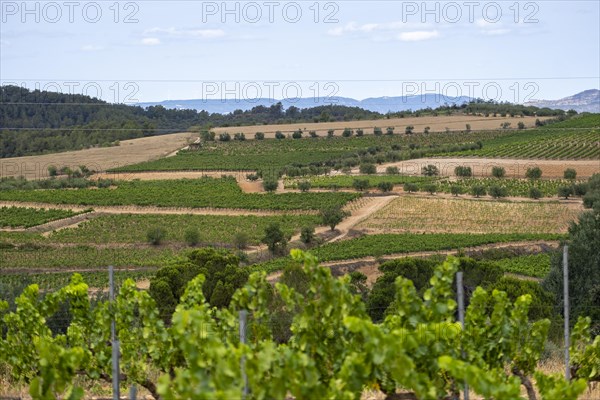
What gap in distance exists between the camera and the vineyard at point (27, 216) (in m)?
50.0

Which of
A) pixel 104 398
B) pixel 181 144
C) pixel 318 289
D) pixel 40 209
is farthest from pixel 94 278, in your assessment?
pixel 181 144

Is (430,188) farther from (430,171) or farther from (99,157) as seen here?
(99,157)

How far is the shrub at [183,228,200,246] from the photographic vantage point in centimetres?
4462

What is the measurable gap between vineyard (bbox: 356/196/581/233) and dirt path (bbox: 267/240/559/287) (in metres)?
4.16

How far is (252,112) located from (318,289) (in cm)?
14694

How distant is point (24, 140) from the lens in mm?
91938

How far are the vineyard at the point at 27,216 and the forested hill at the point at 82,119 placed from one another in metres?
21.1

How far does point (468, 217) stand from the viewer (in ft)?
166

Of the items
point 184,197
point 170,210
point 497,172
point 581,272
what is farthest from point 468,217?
point 581,272

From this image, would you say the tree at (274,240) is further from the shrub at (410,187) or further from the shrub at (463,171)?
the shrub at (463,171)

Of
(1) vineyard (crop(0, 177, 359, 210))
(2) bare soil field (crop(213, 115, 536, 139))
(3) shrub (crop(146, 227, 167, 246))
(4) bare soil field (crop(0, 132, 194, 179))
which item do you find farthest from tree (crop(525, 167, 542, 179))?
(4) bare soil field (crop(0, 132, 194, 179))

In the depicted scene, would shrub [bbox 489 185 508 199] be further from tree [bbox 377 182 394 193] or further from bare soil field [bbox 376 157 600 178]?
bare soil field [bbox 376 157 600 178]

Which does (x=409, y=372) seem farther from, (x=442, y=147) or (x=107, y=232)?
(x=442, y=147)

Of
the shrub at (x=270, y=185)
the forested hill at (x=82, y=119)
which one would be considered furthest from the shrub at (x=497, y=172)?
the forested hill at (x=82, y=119)
